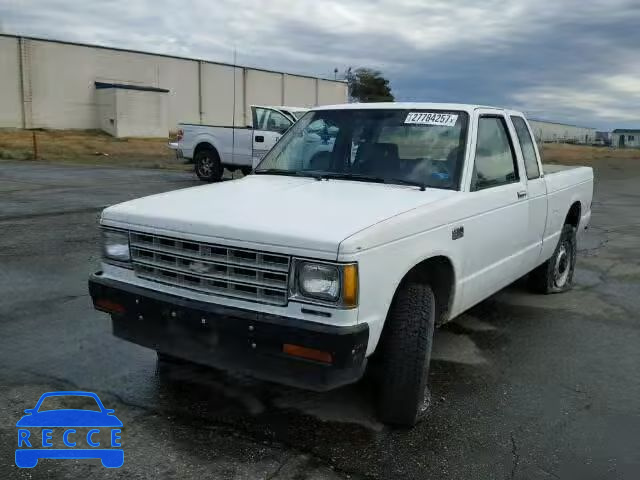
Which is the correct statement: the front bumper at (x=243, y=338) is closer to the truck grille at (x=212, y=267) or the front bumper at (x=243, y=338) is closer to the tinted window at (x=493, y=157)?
the truck grille at (x=212, y=267)

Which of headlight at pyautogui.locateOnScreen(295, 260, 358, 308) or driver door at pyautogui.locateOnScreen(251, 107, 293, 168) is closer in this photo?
headlight at pyautogui.locateOnScreen(295, 260, 358, 308)

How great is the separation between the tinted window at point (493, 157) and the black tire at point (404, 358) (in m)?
1.27

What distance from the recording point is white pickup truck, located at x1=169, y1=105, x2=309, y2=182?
16.0 metres

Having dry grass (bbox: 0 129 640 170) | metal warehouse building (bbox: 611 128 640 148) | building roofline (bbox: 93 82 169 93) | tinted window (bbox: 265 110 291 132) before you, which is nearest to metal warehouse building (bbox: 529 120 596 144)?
metal warehouse building (bbox: 611 128 640 148)

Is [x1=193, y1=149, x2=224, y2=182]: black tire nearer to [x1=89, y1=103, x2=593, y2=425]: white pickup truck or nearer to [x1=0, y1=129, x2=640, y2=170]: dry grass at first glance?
[x1=0, y1=129, x2=640, y2=170]: dry grass

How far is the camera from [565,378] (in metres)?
4.46

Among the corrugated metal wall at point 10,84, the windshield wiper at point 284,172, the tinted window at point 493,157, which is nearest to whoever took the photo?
the tinted window at point 493,157

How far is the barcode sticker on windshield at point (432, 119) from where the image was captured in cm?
470

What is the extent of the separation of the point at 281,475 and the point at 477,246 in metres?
2.10

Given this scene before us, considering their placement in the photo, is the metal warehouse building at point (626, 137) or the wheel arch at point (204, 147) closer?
the wheel arch at point (204, 147)

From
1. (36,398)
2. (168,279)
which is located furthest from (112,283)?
(36,398)

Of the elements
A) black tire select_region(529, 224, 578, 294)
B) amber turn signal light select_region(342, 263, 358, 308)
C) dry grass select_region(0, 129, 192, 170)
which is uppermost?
amber turn signal light select_region(342, 263, 358, 308)

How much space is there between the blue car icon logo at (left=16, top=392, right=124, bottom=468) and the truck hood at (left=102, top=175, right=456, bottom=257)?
1102 millimetres

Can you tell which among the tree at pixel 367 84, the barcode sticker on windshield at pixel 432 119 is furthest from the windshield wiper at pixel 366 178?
the tree at pixel 367 84
